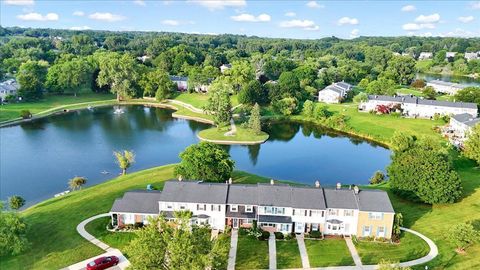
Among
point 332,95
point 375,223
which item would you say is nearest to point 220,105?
point 332,95

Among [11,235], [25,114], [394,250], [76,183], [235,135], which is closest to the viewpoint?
[11,235]

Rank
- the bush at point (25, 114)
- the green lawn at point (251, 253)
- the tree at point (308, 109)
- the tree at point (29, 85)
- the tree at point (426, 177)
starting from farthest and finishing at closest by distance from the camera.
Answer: the tree at point (29, 85), the tree at point (308, 109), the bush at point (25, 114), the tree at point (426, 177), the green lawn at point (251, 253)

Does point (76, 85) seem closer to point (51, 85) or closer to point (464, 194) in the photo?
point (51, 85)

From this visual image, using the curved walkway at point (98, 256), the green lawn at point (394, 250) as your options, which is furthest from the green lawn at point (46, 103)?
the green lawn at point (394, 250)

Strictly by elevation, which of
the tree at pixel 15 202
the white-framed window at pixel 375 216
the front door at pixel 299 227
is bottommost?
the tree at pixel 15 202

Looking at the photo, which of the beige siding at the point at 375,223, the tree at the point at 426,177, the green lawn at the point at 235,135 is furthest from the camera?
the green lawn at the point at 235,135

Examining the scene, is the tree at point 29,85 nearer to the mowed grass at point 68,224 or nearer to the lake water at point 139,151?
the lake water at point 139,151

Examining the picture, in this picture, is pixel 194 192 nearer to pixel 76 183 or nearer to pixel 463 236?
pixel 76 183
